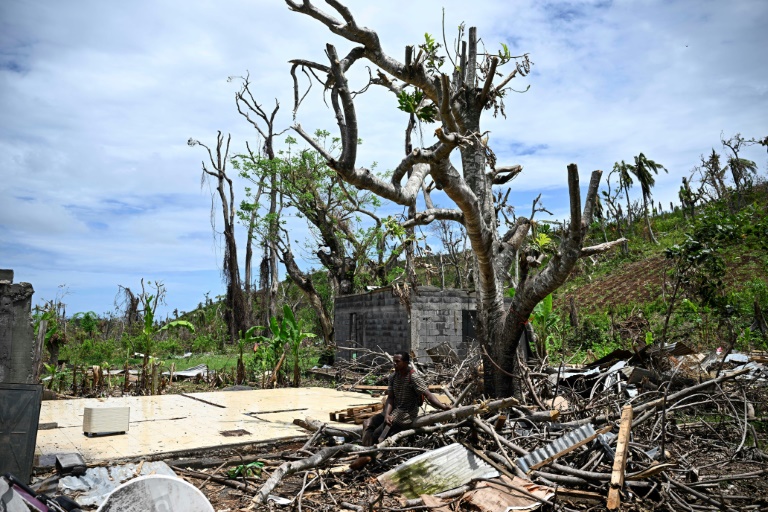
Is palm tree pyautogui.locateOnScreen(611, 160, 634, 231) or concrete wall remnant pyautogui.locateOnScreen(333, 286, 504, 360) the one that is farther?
palm tree pyautogui.locateOnScreen(611, 160, 634, 231)

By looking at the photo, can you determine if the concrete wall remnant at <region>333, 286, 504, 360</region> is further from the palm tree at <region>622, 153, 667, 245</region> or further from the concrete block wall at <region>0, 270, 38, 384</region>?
the palm tree at <region>622, 153, 667, 245</region>

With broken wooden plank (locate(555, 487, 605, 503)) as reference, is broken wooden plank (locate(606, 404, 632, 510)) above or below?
above

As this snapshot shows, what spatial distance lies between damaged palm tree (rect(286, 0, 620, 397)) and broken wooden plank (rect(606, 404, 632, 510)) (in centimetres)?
277

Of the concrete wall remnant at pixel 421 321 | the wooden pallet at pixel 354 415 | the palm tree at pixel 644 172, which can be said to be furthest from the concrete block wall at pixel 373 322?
the palm tree at pixel 644 172

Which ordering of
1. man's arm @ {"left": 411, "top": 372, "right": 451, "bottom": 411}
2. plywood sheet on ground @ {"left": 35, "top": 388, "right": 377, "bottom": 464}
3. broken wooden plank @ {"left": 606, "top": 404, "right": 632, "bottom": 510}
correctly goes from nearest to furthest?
broken wooden plank @ {"left": 606, "top": 404, "right": 632, "bottom": 510}
man's arm @ {"left": 411, "top": 372, "right": 451, "bottom": 411}
plywood sheet on ground @ {"left": 35, "top": 388, "right": 377, "bottom": 464}

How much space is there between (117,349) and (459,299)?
53.7ft

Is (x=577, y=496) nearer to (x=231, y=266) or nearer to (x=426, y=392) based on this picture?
(x=426, y=392)

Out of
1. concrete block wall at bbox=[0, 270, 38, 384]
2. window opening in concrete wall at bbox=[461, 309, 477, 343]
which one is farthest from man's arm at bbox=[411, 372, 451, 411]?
window opening in concrete wall at bbox=[461, 309, 477, 343]

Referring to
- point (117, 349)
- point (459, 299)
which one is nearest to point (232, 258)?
point (117, 349)

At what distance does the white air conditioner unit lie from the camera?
8.81 m

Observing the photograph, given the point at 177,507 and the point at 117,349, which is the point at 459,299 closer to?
the point at 177,507

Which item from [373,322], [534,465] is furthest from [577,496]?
[373,322]

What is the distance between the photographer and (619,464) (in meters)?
5.66

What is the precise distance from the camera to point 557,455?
245 inches
